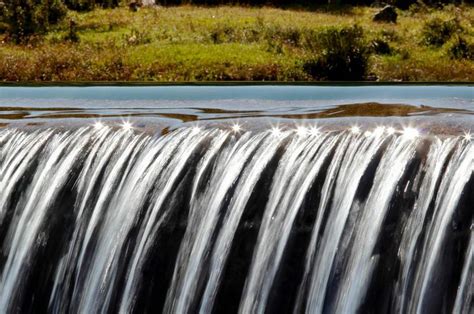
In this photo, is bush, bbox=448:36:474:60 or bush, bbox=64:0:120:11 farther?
bush, bbox=64:0:120:11

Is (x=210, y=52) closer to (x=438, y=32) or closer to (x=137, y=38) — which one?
(x=137, y=38)

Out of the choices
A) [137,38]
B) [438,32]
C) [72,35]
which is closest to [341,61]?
[438,32]

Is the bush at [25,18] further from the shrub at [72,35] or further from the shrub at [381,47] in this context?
the shrub at [381,47]

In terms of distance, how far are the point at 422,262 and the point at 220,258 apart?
134 centimetres

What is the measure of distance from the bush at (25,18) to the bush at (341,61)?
8.29 metres

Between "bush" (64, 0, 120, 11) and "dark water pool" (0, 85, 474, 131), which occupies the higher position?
"bush" (64, 0, 120, 11)

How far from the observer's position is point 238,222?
6.14 metres

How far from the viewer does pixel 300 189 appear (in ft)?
20.0

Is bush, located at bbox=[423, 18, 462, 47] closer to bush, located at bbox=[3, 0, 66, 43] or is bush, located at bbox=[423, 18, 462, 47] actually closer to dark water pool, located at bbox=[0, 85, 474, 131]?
bush, located at bbox=[3, 0, 66, 43]

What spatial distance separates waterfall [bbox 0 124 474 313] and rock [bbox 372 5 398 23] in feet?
68.6

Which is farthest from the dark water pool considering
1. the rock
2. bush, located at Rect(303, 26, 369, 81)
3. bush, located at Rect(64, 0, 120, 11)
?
bush, located at Rect(64, 0, 120, 11)

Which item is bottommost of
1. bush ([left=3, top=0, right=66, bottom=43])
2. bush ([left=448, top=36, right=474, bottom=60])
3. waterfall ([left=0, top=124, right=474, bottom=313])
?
waterfall ([left=0, top=124, right=474, bottom=313])

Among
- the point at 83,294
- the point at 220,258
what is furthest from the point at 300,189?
the point at 83,294

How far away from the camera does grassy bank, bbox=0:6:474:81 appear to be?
1780 centimetres
